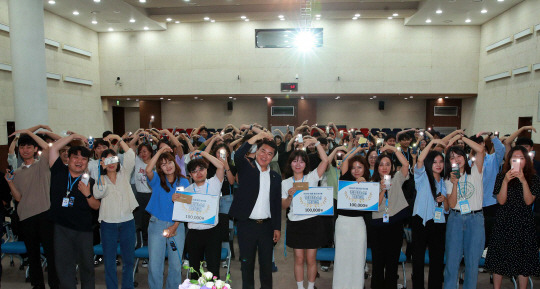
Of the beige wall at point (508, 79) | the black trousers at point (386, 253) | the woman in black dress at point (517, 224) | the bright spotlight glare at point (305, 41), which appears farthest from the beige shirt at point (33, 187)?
the beige wall at point (508, 79)

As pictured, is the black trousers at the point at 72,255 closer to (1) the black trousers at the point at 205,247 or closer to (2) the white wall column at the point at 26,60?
(1) the black trousers at the point at 205,247

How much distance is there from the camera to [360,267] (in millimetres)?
4238

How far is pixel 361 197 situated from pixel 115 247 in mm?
3150

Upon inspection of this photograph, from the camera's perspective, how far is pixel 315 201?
13.7ft

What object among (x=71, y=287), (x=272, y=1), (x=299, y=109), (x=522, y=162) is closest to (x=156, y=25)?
(x=272, y=1)

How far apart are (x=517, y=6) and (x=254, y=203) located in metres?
16.9

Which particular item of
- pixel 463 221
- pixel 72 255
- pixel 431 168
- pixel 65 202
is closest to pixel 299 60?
pixel 431 168

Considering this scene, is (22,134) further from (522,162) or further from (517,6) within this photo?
(517,6)

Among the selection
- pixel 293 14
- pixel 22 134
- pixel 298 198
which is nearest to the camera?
pixel 298 198

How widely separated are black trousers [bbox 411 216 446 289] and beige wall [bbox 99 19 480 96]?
14.5 m

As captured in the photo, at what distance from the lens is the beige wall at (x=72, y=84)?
16.2 meters

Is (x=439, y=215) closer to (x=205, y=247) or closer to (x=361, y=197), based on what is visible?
(x=361, y=197)

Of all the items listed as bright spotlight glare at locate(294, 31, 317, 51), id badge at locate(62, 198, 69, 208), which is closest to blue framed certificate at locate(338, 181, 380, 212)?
id badge at locate(62, 198, 69, 208)

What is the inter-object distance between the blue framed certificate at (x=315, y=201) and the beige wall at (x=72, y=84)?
643 inches
